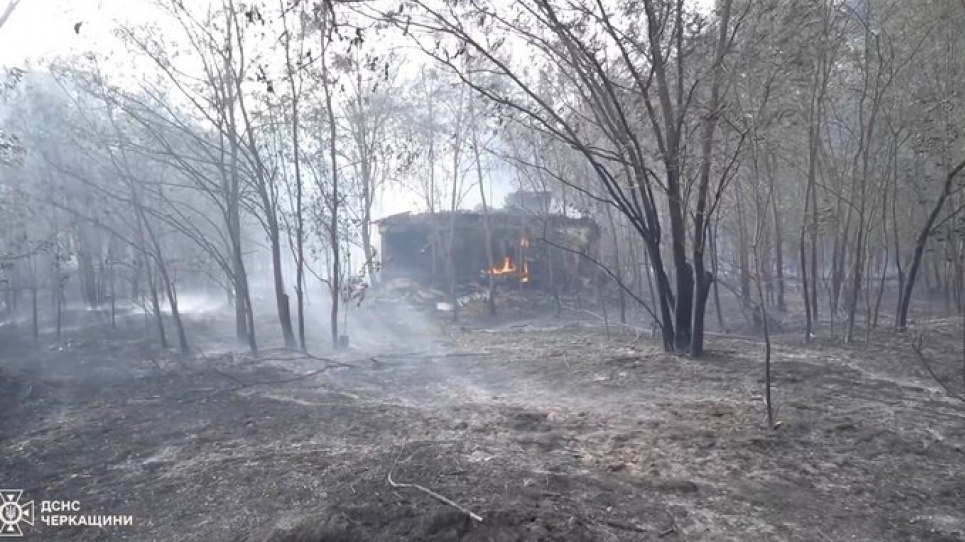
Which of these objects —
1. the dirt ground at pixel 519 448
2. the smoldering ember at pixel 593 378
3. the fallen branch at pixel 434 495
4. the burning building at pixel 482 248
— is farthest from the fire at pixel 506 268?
the fallen branch at pixel 434 495

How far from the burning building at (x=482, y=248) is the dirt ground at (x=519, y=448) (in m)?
11.7

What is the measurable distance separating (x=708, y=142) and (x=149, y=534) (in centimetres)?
758

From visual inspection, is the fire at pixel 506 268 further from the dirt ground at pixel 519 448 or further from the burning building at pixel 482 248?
the dirt ground at pixel 519 448

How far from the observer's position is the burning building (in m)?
21.7

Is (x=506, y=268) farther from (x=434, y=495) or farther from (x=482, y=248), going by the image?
(x=434, y=495)

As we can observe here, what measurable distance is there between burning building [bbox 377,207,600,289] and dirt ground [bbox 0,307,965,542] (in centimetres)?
1168

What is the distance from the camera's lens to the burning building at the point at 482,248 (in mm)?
21688

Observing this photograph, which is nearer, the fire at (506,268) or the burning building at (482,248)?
the burning building at (482,248)

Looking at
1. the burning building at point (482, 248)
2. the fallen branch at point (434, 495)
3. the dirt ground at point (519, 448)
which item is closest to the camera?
the fallen branch at point (434, 495)

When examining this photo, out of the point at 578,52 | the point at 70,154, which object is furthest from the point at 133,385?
the point at 70,154

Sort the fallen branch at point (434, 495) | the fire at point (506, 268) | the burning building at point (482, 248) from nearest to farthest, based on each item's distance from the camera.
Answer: the fallen branch at point (434, 495) → the burning building at point (482, 248) → the fire at point (506, 268)

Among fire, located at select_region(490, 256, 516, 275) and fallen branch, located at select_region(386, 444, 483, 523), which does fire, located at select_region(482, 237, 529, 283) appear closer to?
fire, located at select_region(490, 256, 516, 275)

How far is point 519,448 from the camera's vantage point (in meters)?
5.14

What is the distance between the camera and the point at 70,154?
17.5m
